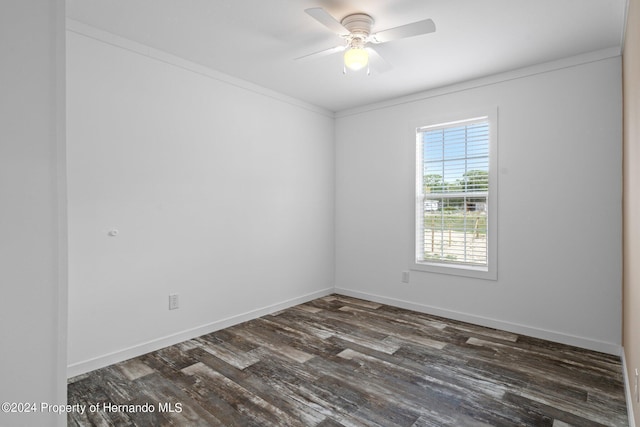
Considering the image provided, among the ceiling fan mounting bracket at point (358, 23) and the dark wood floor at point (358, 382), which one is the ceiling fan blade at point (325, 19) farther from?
the dark wood floor at point (358, 382)

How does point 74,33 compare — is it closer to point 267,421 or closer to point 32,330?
point 32,330

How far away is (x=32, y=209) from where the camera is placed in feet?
2.73

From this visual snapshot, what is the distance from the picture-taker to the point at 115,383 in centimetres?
237

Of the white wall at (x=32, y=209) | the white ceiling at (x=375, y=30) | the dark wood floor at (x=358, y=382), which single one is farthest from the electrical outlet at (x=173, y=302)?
the white wall at (x=32, y=209)

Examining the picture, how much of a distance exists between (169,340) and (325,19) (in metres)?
2.81

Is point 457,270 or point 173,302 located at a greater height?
point 457,270

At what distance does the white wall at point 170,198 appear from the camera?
8.35ft

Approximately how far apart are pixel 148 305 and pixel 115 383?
66 cm

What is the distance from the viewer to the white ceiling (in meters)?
2.27

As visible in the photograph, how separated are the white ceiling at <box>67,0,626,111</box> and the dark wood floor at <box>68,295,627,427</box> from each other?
2.50m

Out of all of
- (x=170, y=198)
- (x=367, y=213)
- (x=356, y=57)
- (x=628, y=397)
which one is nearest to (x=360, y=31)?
(x=356, y=57)

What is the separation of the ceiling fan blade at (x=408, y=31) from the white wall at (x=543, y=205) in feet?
5.27

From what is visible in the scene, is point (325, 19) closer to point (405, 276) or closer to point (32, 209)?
point (32, 209)

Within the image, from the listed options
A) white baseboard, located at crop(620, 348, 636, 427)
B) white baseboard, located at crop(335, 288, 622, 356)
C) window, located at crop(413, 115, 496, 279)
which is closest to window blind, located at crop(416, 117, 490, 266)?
window, located at crop(413, 115, 496, 279)
